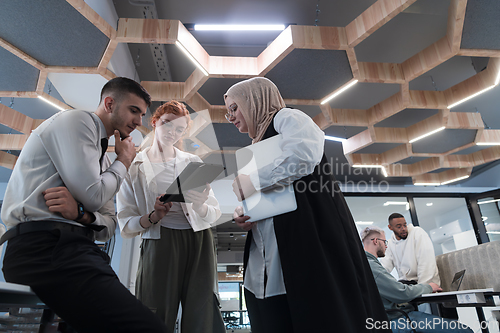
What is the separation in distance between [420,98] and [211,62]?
8.06ft

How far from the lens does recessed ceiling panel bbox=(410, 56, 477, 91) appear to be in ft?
12.6

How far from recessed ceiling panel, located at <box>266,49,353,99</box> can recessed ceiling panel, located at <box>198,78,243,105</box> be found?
91 cm

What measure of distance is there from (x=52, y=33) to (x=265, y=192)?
88.4 inches

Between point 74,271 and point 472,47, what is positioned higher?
point 472,47

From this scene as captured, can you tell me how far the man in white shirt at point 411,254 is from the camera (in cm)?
333

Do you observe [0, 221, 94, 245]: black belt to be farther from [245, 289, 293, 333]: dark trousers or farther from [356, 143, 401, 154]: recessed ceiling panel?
[356, 143, 401, 154]: recessed ceiling panel

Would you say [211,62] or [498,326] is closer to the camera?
[498,326]

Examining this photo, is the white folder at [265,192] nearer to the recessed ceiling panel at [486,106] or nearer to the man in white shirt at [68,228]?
the man in white shirt at [68,228]

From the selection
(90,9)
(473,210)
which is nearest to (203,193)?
(90,9)

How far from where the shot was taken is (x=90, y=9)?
222 cm

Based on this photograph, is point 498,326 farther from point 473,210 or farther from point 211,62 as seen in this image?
point 473,210

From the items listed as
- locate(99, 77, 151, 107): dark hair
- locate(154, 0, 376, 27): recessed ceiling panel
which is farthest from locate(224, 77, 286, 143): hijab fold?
locate(154, 0, 376, 27): recessed ceiling panel

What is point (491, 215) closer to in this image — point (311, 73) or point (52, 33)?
point (311, 73)

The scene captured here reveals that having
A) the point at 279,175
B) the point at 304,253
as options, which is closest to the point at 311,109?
the point at 279,175
